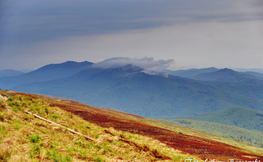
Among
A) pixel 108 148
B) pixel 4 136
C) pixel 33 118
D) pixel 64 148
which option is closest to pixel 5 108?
pixel 33 118

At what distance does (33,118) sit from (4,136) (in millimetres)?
5412

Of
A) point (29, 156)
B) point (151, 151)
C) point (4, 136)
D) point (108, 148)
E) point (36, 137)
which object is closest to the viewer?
point (29, 156)

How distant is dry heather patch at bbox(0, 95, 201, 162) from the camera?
35.6 ft

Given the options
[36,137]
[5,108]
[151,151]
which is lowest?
[151,151]

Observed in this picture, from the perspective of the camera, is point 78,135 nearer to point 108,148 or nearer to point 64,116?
point 108,148

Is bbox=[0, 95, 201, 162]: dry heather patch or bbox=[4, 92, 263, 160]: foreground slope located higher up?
bbox=[0, 95, 201, 162]: dry heather patch

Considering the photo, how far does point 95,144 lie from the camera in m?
15.0

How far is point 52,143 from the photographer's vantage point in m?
12.7

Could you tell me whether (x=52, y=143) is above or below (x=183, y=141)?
above

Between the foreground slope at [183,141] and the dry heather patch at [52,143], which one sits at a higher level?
the dry heather patch at [52,143]

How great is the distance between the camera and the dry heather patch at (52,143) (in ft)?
35.6

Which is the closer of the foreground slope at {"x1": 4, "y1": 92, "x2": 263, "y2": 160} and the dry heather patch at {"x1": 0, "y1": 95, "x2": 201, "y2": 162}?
the dry heather patch at {"x1": 0, "y1": 95, "x2": 201, "y2": 162}

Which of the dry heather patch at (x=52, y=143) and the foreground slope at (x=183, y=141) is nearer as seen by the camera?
the dry heather patch at (x=52, y=143)

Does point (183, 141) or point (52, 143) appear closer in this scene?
point (52, 143)
